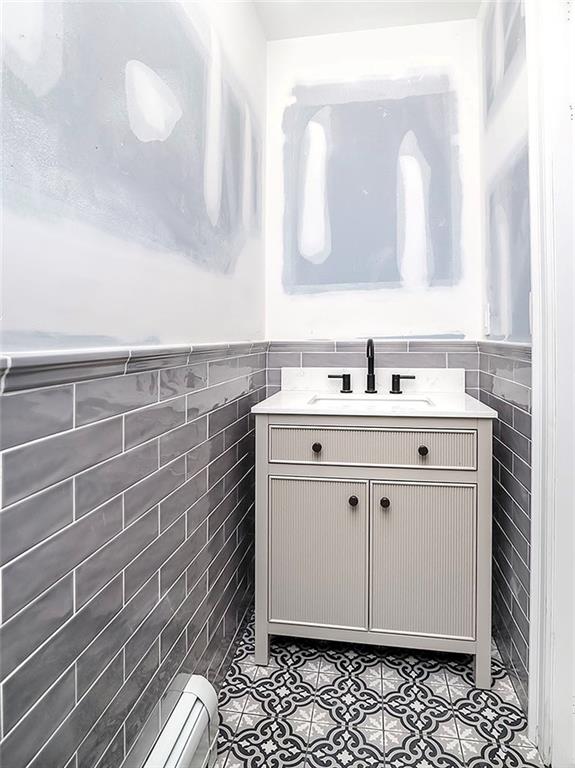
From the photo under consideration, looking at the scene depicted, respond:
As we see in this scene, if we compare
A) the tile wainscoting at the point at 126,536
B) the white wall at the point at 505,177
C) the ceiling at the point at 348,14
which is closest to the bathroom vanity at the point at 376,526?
the tile wainscoting at the point at 126,536

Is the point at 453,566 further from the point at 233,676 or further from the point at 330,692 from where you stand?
the point at 233,676

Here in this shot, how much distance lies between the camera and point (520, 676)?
162 cm

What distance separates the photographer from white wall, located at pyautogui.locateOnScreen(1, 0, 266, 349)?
771mm

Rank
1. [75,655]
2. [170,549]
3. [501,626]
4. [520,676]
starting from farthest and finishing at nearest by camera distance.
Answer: [501,626] → [520,676] → [170,549] → [75,655]

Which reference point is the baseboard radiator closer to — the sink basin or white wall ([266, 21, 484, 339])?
the sink basin

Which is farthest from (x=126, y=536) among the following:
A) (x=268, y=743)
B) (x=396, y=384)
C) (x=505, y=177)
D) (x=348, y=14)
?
(x=348, y=14)

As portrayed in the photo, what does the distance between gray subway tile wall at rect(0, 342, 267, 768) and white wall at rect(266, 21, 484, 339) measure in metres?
0.82

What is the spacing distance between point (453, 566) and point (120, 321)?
1.35 m

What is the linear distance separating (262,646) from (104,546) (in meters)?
1.06

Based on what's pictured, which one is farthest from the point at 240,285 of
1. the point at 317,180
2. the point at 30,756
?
the point at 30,756

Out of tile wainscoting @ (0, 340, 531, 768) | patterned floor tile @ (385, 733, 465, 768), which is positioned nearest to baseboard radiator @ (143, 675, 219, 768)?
tile wainscoting @ (0, 340, 531, 768)

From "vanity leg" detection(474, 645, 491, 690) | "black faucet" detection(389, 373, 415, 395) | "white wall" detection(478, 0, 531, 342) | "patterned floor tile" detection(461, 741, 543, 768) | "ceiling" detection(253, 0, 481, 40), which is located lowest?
"patterned floor tile" detection(461, 741, 543, 768)

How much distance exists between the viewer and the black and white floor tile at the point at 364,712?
4.62 feet

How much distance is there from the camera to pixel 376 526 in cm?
177
